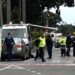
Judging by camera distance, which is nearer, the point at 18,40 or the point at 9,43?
the point at 9,43

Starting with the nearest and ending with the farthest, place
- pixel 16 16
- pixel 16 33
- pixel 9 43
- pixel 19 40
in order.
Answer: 1. pixel 9 43
2. pixel 19 40
3. pixel 16 33
4. pixel 16 16

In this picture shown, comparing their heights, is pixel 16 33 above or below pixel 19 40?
above

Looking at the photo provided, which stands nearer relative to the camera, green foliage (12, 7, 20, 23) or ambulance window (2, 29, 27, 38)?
ambulance window (2, 29, 27, 38)

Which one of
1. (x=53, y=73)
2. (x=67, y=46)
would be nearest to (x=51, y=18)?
(x=67, y=46)

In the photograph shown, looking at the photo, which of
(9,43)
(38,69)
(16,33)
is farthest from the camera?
(16,33)

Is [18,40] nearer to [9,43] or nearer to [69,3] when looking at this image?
[9,43]

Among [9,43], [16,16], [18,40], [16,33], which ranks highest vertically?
[16,16]

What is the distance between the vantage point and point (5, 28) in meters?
34.3

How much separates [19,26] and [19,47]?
2.41 m

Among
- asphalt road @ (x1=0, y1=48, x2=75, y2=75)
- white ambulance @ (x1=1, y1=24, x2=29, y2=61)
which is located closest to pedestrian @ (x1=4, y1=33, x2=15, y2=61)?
white ambulance @ (x1=1, y1=24, x2=29, y2=61)

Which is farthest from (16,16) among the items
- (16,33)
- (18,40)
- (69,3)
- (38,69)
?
(38,69)

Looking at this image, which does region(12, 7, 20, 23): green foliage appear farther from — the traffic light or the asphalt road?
the asphalt road

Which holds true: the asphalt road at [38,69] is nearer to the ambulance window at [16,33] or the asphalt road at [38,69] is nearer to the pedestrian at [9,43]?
the pedestrian at [9,43]

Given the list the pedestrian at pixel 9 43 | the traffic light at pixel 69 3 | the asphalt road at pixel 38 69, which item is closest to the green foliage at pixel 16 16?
the traffic light at pixel 69 3
